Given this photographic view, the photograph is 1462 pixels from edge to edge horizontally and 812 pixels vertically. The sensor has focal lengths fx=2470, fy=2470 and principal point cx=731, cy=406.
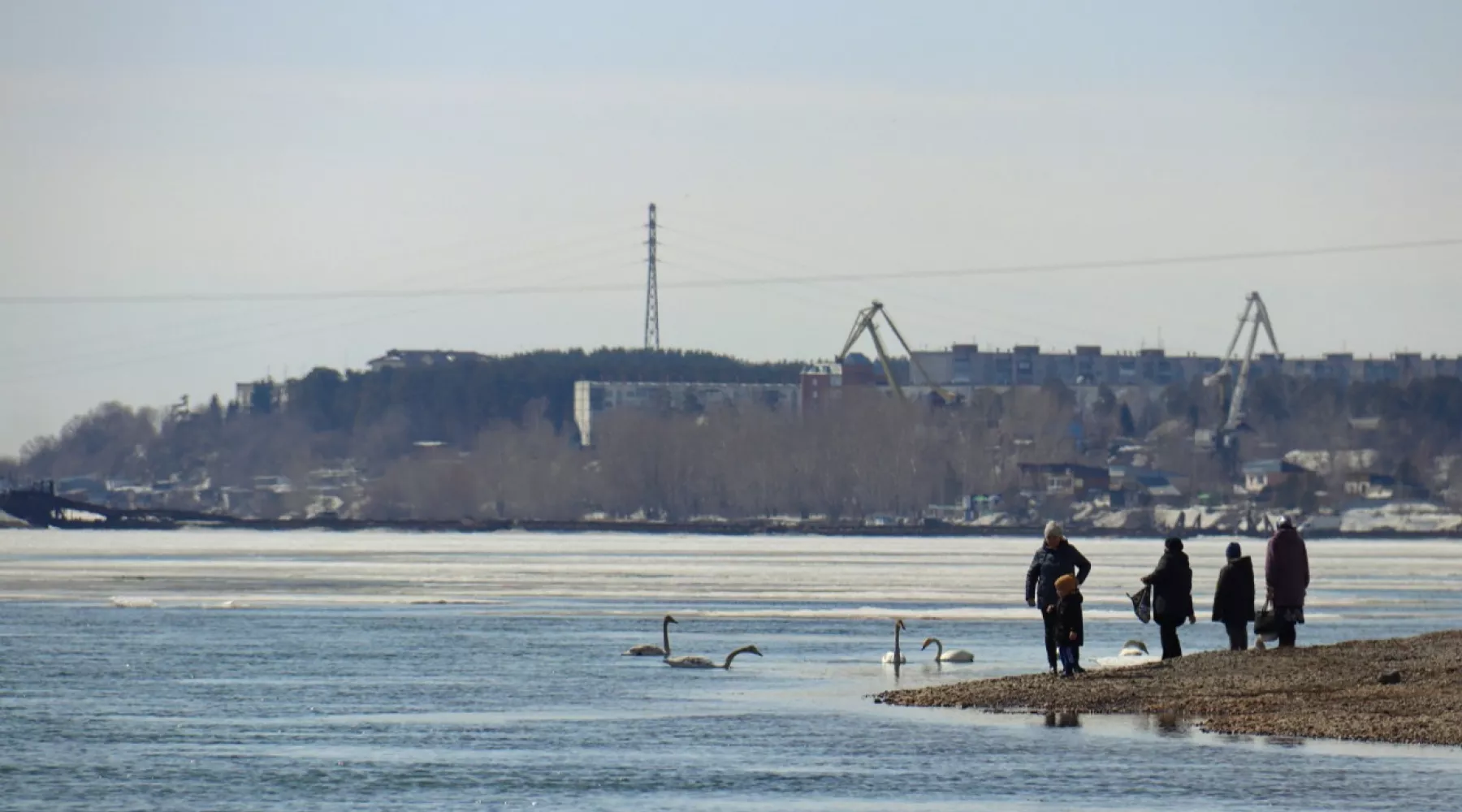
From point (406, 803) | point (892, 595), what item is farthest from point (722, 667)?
point (892, 595)

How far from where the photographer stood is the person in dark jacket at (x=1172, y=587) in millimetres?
30516

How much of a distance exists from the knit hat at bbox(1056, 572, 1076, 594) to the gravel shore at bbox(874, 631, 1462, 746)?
1411mm

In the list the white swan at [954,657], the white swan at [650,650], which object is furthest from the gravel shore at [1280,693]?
the white swan at [650,650]

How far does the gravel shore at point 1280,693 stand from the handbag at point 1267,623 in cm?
32

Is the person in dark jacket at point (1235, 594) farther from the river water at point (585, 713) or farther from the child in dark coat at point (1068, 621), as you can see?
the river water at point (585, 713)

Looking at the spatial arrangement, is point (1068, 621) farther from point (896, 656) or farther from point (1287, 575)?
point (896, 656)

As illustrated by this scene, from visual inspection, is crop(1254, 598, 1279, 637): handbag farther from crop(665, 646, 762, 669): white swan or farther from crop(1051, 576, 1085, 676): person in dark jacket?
crop(665, 646, 762, 669): white swan

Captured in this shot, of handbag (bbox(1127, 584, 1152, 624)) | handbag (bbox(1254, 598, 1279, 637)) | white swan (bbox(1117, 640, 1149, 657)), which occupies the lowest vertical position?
white swan (bbox(1117, 640, 1149, 657))

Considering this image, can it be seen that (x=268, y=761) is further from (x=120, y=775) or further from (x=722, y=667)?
(x=722, y=667)

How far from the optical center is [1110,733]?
88.0 ft

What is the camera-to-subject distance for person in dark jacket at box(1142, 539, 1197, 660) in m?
30.5

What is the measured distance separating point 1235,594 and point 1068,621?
10.7 ft

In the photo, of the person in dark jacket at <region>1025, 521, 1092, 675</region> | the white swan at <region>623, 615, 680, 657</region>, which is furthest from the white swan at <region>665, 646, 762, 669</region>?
the person in dark jacket at <region>1025, 521, 1092, 675</region>

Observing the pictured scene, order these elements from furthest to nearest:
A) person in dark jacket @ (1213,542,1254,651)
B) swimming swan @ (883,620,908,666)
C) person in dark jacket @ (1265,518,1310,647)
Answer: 1. swimming swan @ (883,620,908,666)
2. person in dark jacket @ (1213,542,1254,651)
3. person in dark jacket @ (1265,518,1310,647)
